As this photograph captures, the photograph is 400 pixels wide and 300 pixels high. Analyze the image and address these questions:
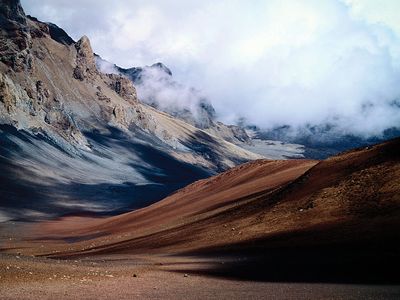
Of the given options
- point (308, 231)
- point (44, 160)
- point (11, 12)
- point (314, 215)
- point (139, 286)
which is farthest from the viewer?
point (11, 12)

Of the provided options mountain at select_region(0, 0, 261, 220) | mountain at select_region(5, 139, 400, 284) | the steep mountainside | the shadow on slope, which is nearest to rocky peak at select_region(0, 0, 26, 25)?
mountain at select_region(0, 0, 261, 220)

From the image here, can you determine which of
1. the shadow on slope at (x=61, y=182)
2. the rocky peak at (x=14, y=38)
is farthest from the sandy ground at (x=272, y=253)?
the rocky peak at (x=14, y=38)

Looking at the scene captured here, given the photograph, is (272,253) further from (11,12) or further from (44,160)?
(11,12)

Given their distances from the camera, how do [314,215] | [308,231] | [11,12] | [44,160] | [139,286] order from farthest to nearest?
[11,12]
[44,160]
[314,215]
[308,231]
[139,286]

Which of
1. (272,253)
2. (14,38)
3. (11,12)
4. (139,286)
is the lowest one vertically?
(139,286)

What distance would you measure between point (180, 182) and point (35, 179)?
69364mm

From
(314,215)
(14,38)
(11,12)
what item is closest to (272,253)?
(314,215)

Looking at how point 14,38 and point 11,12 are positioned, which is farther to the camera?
point 11,12

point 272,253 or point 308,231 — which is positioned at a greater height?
point 308,231

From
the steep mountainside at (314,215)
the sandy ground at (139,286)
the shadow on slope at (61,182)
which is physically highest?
the shadow on slope at (61,182)

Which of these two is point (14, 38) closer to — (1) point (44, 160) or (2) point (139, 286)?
(1) point (44, 160)

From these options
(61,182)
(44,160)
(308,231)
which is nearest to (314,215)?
(308,231)

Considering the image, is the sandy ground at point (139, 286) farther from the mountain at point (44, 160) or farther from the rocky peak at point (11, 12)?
the rocky peak at point (11, 12)

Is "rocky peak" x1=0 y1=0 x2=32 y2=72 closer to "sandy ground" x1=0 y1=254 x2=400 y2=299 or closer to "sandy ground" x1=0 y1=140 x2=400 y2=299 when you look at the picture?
"sandy ground" x1=0 y1=140 x2=400 y2=299
